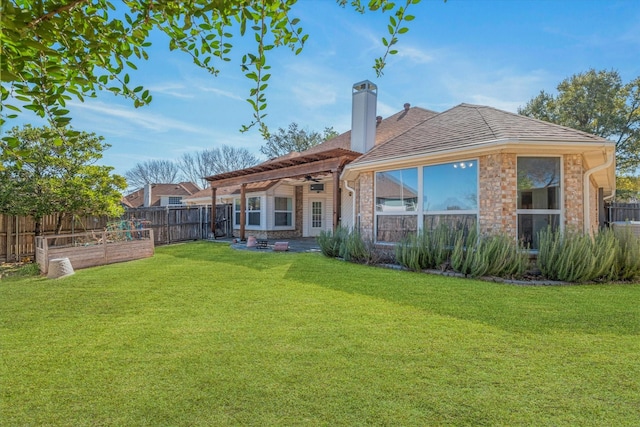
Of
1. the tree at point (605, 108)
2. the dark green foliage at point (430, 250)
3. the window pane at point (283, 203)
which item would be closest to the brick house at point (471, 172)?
the dark green foliage at point (430, 250)

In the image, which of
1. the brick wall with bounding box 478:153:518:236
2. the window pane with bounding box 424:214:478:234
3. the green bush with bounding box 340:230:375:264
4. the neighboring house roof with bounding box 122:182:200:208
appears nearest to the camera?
the brick wall with bounding box 478:153:518:236

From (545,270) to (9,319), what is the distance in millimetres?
8863

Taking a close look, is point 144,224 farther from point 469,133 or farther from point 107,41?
point 107,41

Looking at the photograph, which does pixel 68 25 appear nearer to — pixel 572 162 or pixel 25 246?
pixel 572 162

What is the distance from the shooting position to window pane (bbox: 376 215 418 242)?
8.91 m

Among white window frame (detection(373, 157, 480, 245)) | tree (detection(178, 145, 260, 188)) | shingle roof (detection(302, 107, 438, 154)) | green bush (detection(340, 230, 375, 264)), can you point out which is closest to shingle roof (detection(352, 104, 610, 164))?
white window frame (detection(373, 157, 480, 245))

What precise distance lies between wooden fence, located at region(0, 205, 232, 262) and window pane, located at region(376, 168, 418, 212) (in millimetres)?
10075

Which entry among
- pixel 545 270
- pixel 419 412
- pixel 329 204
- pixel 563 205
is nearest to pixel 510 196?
pixel 563 205

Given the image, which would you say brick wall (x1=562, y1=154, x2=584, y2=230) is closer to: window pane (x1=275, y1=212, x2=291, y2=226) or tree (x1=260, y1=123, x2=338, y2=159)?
window pane (x1=275, y1=212, x2=291, y2=226)

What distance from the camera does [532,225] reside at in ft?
24.2

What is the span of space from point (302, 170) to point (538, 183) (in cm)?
768

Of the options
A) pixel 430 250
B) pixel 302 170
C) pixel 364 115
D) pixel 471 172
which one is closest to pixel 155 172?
pixel 302 170

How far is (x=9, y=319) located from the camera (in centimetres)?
439

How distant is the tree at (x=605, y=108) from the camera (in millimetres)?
23281
